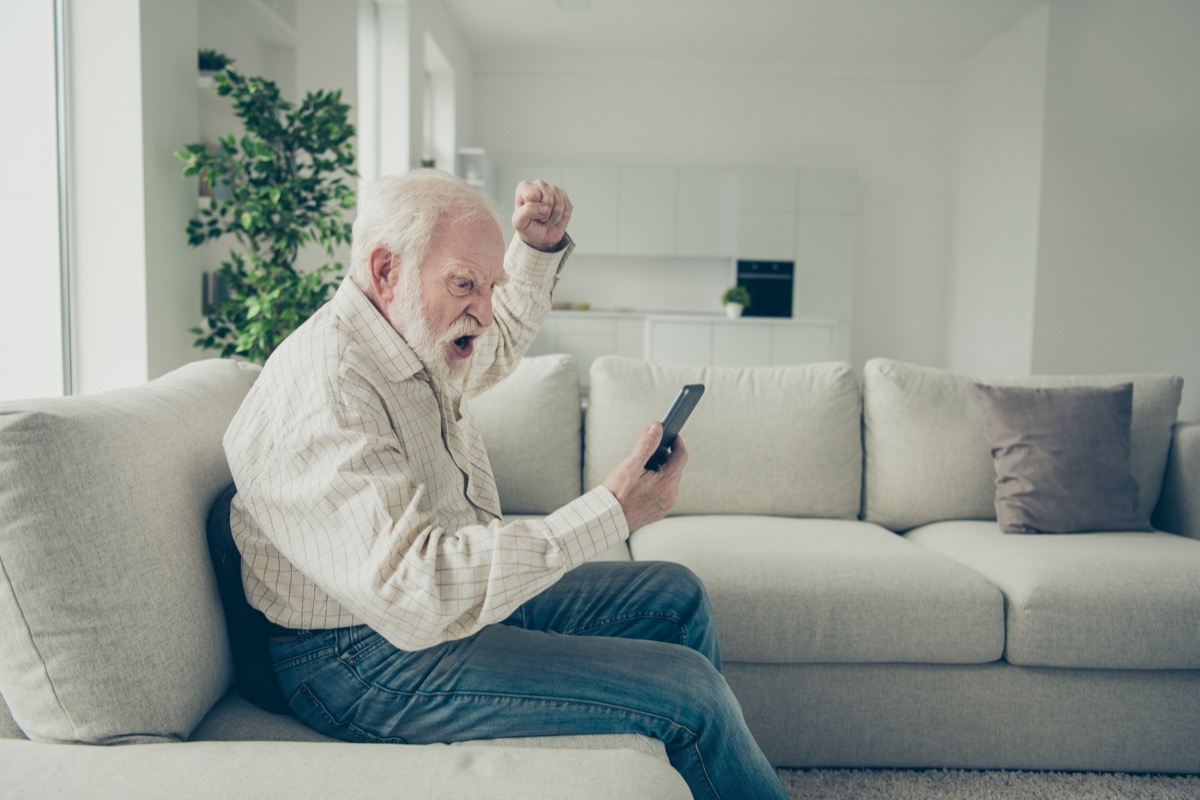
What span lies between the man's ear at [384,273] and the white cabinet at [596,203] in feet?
20.7

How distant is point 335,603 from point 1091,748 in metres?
1.71

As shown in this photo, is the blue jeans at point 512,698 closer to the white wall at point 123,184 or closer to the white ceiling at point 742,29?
the white wall at point 123,184

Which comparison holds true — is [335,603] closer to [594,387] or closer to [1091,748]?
[594,387]

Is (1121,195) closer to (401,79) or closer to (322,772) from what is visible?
(401,79)

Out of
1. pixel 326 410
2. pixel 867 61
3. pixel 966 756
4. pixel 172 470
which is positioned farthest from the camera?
pixel 867 61

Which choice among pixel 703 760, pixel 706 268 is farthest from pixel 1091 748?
pixel 706 268

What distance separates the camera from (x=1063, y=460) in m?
2.29

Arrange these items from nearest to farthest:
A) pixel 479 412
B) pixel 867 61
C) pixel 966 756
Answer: pixel 966 756 → pixel 479 412 → pixel 867 61

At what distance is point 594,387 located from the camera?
8.36 feet

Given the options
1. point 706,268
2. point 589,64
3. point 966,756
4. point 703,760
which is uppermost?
point 589,64

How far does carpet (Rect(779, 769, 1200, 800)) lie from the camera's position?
5.86ft

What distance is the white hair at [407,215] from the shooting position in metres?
1.20

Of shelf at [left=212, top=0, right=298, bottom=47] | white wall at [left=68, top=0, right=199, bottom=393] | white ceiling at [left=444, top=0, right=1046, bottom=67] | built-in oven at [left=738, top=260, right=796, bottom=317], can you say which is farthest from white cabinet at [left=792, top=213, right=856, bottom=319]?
white wall at [left=68, top=0, right=199, bottom=393]

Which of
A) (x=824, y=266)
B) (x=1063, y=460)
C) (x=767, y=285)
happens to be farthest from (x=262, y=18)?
(x=824, y=266)
